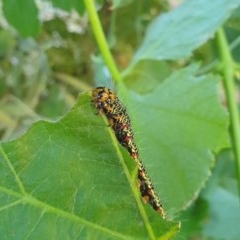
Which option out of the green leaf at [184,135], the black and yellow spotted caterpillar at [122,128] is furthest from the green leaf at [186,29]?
the black and yellow spotted caterpillar at [122,128]

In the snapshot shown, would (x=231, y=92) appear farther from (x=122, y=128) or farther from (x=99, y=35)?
(x=122, y=128)

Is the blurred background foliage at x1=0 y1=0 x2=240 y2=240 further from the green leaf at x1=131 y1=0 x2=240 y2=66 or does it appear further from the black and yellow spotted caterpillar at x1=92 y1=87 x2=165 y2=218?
the black and yellow spotted caterpillar at x1=92 y1=87 x2=165 y2=218

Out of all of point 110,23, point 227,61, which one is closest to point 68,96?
point 110,23

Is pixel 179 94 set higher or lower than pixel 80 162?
higher

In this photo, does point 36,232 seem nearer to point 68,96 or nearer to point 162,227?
point 162,227

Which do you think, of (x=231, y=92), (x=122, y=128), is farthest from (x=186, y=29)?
(x=122, y=128)

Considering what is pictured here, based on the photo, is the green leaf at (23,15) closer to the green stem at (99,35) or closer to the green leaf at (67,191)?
the green stem at (99,35)

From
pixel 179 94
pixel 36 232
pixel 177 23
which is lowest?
pixel 36 232
